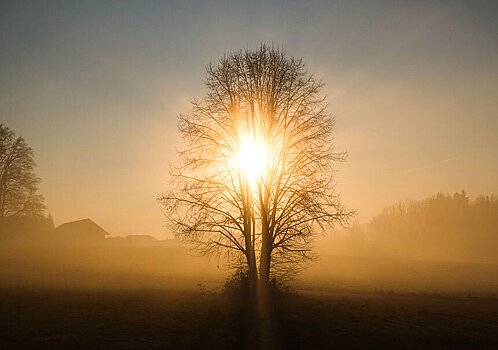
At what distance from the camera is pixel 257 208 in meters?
22.0

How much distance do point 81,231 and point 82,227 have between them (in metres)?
0.99

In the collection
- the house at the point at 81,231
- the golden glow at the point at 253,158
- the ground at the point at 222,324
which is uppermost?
the house at the point at 81,231

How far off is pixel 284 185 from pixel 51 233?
67719mm

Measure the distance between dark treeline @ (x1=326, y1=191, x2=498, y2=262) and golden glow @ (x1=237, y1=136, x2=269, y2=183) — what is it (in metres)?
109

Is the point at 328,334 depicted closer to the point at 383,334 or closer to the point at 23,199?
the point at 383,334

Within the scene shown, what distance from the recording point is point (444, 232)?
387ft

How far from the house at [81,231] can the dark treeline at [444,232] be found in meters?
81.2

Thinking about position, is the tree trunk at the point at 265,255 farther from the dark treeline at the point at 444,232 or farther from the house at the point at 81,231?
the dark treeline at the point at 444,232

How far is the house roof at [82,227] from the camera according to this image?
3268 inches

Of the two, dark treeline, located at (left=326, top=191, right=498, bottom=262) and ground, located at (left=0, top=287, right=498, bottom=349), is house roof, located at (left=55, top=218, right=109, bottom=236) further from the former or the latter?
dark treeline, located at (left=326, top=191, right=498, bottom=262)

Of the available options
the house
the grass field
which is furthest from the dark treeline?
the grass field

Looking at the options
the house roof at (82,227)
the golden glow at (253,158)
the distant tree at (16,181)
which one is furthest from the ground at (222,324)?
the house roof at (82,227)

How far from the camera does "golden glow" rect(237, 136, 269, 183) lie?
2178cm

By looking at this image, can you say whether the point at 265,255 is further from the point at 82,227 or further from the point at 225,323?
the point at 82,227
